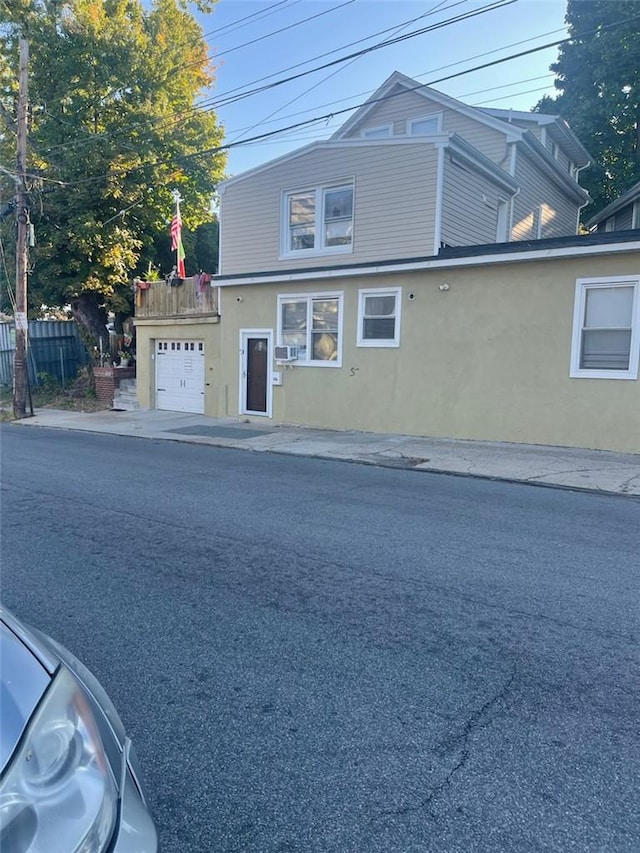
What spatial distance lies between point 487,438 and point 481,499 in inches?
186

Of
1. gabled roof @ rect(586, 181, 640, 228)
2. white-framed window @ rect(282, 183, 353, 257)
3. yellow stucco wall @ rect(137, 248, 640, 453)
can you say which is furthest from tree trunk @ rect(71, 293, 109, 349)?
gabled roof @ rect(586, 181, 640, 228)

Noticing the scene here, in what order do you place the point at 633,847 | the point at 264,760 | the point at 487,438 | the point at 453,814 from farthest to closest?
the point at 487,438 < the point at 264,760 < the point at 453,814 < the point at 633,847

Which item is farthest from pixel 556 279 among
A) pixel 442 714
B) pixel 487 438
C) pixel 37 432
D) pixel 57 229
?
pixel 57 229

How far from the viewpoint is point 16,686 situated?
60.8 inches

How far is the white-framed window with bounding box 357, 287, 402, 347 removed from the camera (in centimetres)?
1296

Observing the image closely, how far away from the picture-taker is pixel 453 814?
88.4 inches

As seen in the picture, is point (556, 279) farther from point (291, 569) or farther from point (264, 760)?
point (264, 760)

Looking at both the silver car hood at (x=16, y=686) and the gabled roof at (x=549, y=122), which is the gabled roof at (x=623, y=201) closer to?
the gabled roof at (x=549, y=122)

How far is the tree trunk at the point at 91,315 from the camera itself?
72.6ft

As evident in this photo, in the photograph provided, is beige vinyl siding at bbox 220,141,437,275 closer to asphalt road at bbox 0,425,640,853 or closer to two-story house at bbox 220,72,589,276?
two-story house at bbox 220,72,589,276

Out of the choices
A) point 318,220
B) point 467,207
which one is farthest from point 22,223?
point 467,207

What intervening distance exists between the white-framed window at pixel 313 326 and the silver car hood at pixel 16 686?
40.6ft

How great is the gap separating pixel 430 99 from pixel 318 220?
6802mm

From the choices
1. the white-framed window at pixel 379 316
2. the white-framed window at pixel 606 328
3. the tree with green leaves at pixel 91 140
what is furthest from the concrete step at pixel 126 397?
the white-framed window at pixel 606 328
